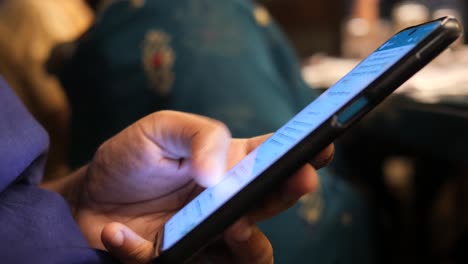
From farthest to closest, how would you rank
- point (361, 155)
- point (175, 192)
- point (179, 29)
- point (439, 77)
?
point (361, 155), point (439, 77), point (179, 29), point (175, 192)

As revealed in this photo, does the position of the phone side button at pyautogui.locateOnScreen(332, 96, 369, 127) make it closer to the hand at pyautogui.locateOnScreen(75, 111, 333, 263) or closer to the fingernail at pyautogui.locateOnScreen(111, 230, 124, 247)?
the hand at pyautogui.locateOnScreen(75, 111, 333, 263)

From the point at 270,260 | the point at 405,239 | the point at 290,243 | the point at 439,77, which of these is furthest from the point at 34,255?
the point at 405,239

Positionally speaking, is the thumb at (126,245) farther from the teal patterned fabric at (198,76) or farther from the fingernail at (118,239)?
the teal patterned fabric at (198,76)

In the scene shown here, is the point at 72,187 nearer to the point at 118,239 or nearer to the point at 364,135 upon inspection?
the point at 118,239

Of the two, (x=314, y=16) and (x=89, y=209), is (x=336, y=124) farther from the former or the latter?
(x=314, y=16)

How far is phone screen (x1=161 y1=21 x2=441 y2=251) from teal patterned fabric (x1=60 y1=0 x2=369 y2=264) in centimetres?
22

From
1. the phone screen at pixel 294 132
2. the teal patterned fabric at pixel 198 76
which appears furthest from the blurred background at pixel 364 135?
the phone screen at pixel 294 132

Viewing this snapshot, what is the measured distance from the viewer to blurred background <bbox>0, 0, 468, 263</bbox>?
24.7 inches

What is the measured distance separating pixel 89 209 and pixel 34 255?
0.13 meters

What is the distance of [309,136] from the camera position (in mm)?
282

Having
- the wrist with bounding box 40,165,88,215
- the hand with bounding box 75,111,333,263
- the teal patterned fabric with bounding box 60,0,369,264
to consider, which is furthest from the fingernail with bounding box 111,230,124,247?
the teal patterned fabric with bounding box 60,0,369,264

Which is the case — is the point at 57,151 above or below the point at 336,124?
below

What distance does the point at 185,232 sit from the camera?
0.99 feet

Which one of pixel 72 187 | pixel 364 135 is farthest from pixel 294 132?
pixel 364 135
